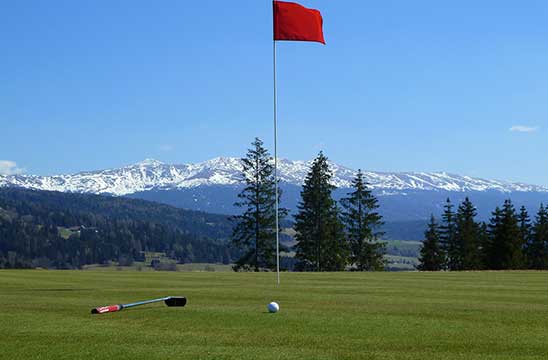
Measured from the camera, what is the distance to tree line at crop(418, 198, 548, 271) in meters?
96.2

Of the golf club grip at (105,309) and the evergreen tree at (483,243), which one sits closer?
the golf club grip at (105,309)

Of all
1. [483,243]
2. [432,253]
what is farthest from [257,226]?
[483,243]

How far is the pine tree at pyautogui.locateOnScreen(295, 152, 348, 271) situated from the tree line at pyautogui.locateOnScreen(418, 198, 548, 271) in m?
13.8

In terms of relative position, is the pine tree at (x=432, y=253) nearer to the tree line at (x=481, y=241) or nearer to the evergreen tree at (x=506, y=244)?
the tree line at (x=481, y=241)

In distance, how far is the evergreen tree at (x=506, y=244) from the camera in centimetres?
9481

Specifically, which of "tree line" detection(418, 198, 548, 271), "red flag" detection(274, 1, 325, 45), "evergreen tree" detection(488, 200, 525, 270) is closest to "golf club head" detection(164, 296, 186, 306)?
"red flag" detection(274, 1, 325, 45)

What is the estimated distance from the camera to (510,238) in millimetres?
95188

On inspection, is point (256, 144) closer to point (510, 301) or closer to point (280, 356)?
point (510, 301)

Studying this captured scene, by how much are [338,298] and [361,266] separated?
7629 centimetres

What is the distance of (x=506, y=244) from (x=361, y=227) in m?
18.9

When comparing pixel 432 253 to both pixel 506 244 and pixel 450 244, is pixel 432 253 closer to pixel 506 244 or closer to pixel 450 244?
pixel 450 244

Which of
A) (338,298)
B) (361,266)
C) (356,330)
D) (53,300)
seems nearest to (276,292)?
(338,298)

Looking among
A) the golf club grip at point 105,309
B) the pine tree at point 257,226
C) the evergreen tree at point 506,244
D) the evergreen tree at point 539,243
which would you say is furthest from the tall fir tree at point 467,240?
the golf club grip at point 105,309

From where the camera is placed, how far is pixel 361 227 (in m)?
97.6
